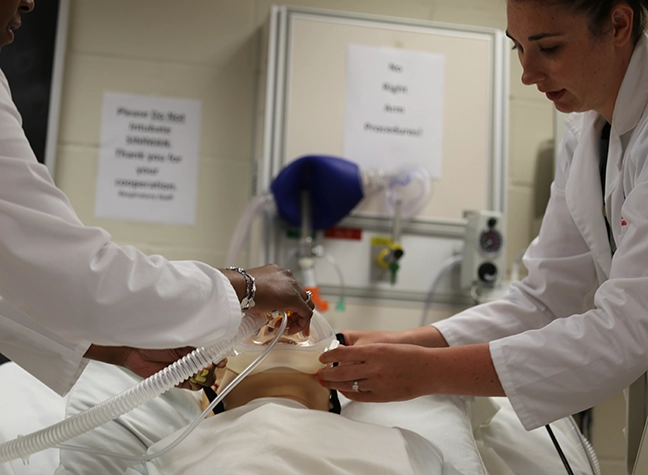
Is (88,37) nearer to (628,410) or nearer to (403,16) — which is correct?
(403,16)

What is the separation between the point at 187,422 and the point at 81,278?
0.62 metres

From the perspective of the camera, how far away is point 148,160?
2.81 meters

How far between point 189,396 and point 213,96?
1584 mm

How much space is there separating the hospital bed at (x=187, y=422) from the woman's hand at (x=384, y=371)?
151mm

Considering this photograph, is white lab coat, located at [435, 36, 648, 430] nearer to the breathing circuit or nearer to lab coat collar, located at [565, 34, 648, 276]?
lab coat collar, located at [565, 34, 648, 276]

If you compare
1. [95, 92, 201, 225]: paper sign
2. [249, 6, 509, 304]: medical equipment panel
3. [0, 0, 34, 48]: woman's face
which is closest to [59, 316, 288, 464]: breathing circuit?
[0, 0, 34, 48]: woman's face

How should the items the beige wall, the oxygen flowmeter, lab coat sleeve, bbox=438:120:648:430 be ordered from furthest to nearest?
the beige wall, the oxygen flowmeter, lab coat sleeve, bbox=438:120:648:430

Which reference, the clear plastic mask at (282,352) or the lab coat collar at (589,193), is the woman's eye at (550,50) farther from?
the clear plastic mask at (282,352)

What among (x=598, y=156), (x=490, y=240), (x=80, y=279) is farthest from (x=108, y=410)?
(x=490, y=240)

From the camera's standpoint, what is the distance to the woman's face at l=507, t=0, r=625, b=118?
1.37m

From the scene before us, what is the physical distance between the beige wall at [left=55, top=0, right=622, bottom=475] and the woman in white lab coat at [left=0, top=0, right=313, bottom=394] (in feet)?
5.35

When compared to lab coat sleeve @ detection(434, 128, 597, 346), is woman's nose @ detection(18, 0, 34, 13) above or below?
above

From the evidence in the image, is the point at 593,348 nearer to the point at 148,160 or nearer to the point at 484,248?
the point at 484,248

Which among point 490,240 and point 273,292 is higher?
point 490,240
